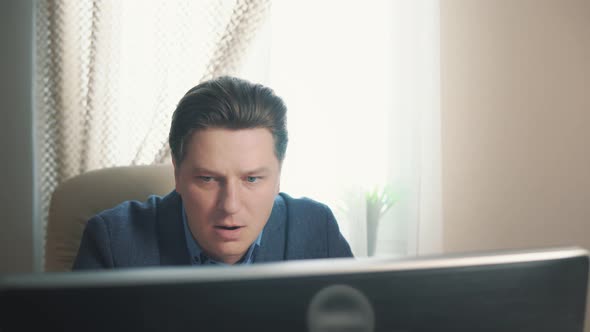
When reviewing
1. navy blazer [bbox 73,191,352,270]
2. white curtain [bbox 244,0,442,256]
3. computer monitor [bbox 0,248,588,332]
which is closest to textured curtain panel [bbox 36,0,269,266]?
white curtain [bbox 244,0,442,256]

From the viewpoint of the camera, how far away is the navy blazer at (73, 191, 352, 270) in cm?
117

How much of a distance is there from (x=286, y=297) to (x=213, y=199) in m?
0.69

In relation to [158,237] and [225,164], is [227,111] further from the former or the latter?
[158,237]

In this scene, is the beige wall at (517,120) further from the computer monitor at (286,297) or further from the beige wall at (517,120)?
the computer monitor at (286,297)

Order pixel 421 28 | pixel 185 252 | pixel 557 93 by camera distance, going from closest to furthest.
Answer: pixel 185 252 → pixel 421 28 → pixel 557 93

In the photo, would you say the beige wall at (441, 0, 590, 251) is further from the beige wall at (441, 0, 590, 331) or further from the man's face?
the man's face

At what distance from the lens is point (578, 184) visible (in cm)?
242

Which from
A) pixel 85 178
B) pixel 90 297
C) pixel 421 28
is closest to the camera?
pixel 90 297

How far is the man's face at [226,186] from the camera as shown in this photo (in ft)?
3.51

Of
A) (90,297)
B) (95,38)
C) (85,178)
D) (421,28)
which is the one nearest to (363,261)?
(90,297)

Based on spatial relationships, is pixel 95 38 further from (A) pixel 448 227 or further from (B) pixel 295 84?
(A) pixel 448 227

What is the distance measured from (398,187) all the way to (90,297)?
6.70 feet

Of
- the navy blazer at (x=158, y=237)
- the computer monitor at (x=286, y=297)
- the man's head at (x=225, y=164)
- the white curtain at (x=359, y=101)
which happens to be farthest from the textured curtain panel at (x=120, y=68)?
the computer monitor at (x=286, y=297)

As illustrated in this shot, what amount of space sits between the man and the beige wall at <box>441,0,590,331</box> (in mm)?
1473
